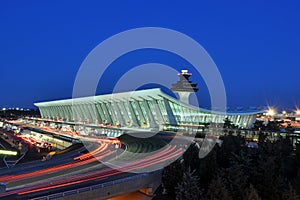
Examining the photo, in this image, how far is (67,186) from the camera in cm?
1547

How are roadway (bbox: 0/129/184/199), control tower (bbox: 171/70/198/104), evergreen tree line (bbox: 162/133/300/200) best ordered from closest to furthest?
evergreen tree line (bbox: 162/133/300/200), roadway (bbox: 0/129/184/199), control tower (bbox: 171/70/198/104)

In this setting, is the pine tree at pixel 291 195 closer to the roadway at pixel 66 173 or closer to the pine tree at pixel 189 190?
the pine tree at pixel 189 190

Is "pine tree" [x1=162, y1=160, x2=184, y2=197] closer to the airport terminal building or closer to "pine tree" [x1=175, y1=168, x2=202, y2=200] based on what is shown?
"pine tree" [x1=175, y1=168, x2=202, y2=200]

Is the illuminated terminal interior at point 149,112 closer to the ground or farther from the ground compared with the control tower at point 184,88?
closer to the ground

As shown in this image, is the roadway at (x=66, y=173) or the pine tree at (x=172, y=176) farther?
the pine tree at (x=172, y=176)

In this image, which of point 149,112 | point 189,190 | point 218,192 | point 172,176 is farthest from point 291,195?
point 149,112

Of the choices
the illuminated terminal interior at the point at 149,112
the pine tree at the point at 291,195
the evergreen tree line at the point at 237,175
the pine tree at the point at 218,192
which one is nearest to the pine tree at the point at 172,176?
the evergreen tree line at the point at 237,175

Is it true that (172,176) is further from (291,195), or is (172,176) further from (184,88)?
(184,88)

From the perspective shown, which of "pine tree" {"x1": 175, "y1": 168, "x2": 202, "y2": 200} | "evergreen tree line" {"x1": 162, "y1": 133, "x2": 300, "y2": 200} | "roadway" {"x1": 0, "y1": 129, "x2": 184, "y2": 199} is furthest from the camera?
"roadway" {"x1": 0, "y1": 129, "x2": 184, "y2": 199}

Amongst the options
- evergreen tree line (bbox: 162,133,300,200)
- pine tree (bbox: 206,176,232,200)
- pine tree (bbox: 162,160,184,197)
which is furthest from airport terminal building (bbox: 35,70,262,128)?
pine tree (bbox: 206,176,232,200)

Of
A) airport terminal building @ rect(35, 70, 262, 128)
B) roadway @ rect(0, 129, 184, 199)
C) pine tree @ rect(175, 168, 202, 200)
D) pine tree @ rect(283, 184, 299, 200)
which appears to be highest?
airport terminal building @ rect(35, 70, 262, 128)

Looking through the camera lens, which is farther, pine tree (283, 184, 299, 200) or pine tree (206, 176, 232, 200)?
pine tree (206, 176, 232, 200)

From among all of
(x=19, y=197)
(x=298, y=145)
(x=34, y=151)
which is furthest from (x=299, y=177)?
(x=34, y=151)

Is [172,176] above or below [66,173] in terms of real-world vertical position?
above
